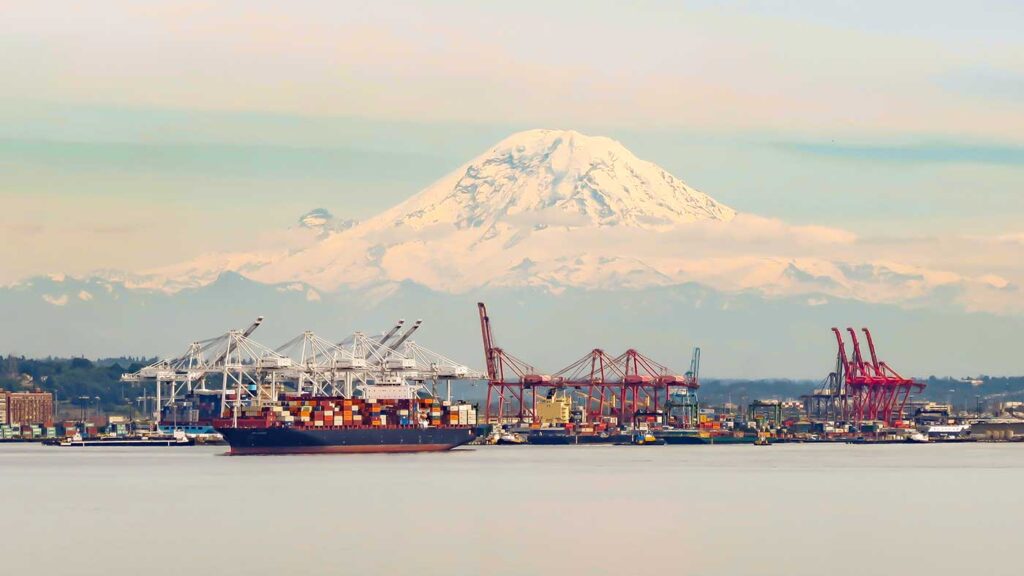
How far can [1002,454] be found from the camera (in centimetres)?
17162

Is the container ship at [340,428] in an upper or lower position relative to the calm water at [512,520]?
upper

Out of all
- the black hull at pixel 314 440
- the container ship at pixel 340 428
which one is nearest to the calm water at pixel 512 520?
the black hull at pixel 314 440

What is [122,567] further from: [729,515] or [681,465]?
[681,465]

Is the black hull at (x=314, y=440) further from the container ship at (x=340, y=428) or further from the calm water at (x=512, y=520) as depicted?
the calm water at (x=512, y=520)

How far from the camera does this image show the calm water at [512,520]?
57594mm

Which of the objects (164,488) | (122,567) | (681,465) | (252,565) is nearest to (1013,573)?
(252,565)

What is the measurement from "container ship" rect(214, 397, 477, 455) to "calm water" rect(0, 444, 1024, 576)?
28905mm

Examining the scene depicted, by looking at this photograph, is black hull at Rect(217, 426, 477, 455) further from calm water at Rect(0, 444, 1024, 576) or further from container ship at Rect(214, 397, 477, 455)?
calm water at Rect(0, 444, 1024, 576)

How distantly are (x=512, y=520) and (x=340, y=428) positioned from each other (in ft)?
277

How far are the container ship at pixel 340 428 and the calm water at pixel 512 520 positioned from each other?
1138 inches

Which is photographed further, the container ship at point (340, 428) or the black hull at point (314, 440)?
the container ship at point (340, 428)

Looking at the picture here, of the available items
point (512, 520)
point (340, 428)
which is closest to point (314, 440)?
point (340, 428)

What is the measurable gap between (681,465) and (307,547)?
7601cm

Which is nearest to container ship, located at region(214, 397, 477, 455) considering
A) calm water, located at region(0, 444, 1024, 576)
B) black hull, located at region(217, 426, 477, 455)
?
black hull, located at region(217, 426, 477, 455)
